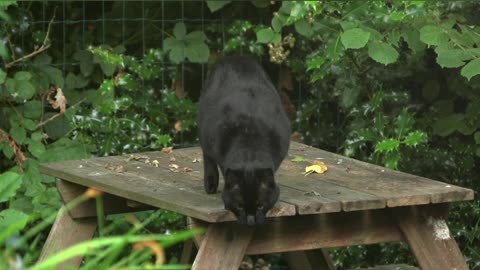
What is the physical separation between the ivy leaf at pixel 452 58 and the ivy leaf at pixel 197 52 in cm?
158

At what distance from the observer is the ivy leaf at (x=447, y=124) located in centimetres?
523

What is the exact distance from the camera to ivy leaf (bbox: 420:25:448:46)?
4.54 meters

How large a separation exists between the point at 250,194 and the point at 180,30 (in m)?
2.53

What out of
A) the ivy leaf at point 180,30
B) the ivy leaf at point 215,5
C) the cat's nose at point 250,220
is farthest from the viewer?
the ivy leaf at point 180,30

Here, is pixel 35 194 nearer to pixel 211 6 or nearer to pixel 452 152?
pixel 211 6

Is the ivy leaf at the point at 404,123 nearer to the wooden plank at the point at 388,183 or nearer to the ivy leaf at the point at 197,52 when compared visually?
the wooden plank at the point at 388,183

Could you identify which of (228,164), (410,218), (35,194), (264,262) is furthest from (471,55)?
(35,194)

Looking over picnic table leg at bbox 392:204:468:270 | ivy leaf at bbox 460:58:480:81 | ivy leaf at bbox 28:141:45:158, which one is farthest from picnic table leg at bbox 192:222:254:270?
ivy leaf at bbox 28:141:45:158

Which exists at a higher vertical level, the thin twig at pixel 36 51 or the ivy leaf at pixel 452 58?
the ivy leaf at pixel 452 58

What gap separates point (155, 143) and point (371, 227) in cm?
193

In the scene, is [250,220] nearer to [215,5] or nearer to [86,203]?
[86,203]

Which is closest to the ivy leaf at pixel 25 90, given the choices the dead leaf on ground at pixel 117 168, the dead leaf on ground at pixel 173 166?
the dead leaf on ground at pixel 117 168

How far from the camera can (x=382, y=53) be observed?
4.63 m

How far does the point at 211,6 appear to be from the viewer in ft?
18.7
